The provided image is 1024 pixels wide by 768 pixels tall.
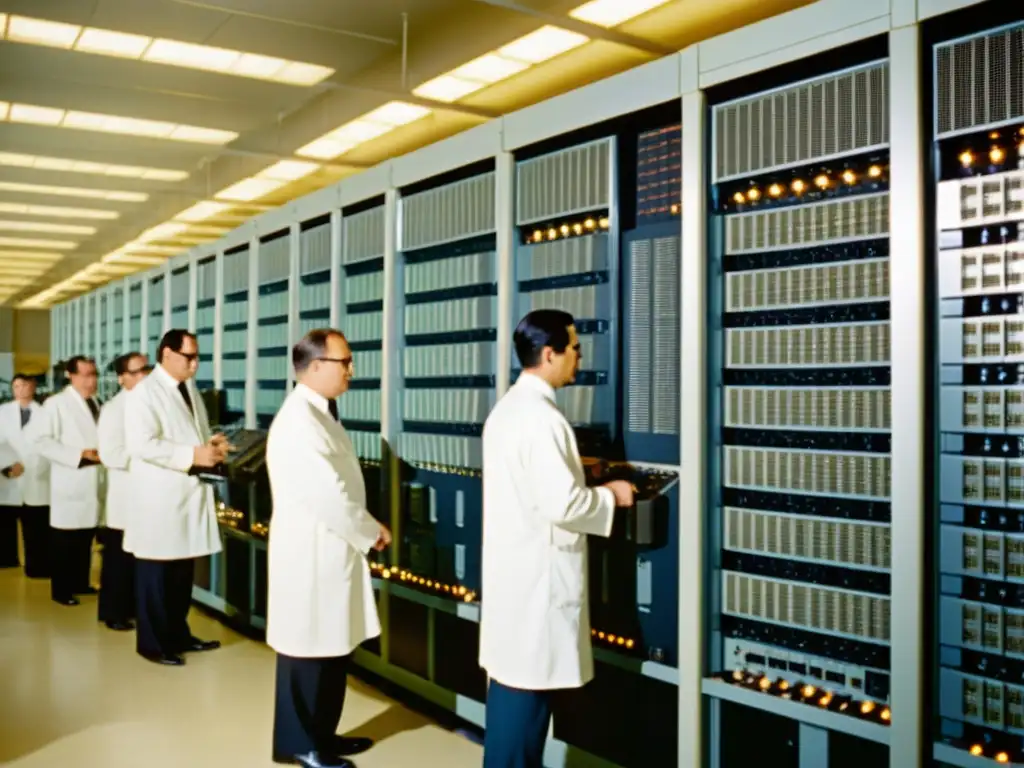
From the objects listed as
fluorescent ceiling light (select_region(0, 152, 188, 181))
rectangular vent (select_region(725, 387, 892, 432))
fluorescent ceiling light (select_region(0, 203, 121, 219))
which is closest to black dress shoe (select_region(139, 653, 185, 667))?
rectangular vent (select_region(725, 387, 892, 432))

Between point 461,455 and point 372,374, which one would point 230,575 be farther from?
point 461,455

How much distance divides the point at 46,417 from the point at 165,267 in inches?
48.6

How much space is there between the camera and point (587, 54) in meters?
5.07

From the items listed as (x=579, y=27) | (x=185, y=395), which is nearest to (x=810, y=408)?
(x=579, y=27)

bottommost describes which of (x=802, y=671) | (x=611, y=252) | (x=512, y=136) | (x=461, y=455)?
(x=802, y=671)

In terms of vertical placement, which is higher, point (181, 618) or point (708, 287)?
point (708, 287)

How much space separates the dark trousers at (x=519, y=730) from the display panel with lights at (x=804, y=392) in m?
0.46

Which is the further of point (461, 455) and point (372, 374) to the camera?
point (372, 374)

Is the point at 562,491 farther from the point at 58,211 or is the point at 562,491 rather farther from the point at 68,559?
the point at 58,211

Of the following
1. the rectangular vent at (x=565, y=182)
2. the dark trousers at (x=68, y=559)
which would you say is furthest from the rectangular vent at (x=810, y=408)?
the dark trousers at (x=68, y=559)

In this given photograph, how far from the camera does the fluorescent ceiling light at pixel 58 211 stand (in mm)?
8781

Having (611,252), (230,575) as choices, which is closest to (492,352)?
(611,252)

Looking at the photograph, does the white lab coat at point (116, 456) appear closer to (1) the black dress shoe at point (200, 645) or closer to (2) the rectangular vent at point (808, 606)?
(1) the black dress shoe at point (200, 645)

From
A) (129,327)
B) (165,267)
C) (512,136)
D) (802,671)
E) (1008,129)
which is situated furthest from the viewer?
(129,327)
